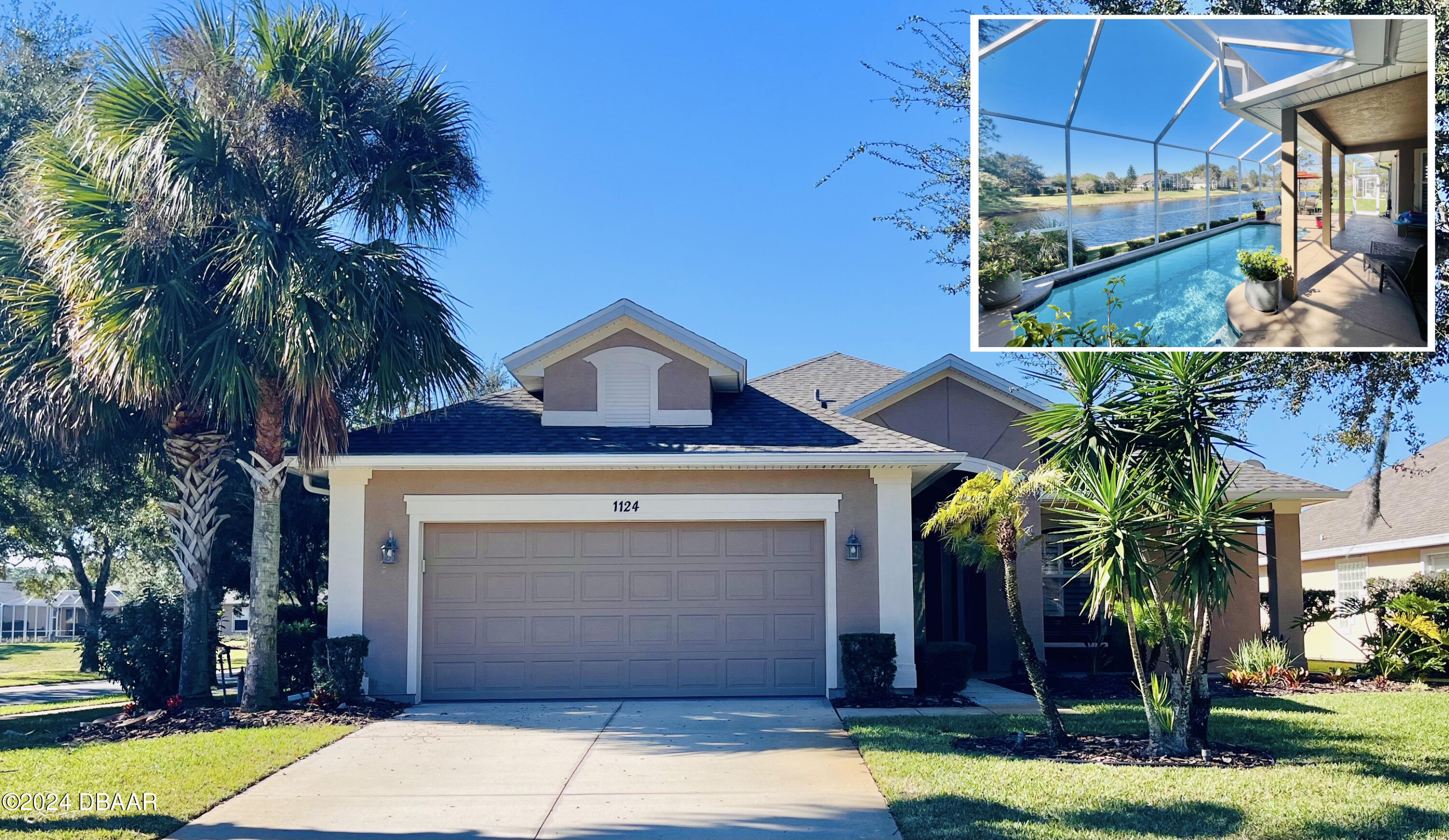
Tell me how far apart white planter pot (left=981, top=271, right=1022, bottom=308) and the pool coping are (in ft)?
1.13

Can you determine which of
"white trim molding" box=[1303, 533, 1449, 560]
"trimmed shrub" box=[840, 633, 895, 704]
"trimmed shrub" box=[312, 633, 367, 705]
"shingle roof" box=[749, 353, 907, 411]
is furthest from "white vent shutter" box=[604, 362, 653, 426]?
"white trim molding" box=[1303, 533, 1449, 560]

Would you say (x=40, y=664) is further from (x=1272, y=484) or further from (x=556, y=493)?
(x=1272, y=484)

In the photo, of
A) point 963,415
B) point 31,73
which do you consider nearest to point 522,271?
point 31,73

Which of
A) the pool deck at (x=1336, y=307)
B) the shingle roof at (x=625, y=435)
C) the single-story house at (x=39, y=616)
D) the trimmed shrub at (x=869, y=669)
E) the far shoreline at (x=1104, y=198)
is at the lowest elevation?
the single-story house at (x=39, y=616)

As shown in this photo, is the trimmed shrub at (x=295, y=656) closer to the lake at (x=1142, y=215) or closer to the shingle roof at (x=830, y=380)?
the shingle roof at (x=830, y=380)

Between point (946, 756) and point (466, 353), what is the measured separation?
25.9ft

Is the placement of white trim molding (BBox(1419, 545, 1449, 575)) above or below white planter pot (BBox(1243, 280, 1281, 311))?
below

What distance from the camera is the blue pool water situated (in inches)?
292

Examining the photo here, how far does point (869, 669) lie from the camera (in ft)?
44.6

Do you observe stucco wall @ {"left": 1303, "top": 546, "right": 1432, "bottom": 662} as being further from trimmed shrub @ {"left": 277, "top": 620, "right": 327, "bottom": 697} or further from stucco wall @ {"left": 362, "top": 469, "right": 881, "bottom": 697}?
trimmed shrub @ {"left": 277, "top": 620, "right": 327, "bottom": 697}

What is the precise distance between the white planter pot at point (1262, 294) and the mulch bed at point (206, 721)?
9.77m

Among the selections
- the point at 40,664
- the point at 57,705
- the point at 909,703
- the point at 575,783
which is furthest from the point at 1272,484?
the point at 40,664

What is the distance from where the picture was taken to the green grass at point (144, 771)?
7762 mm

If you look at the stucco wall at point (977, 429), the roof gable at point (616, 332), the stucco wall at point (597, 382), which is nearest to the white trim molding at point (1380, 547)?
the stucco wall at point (977, 429)
